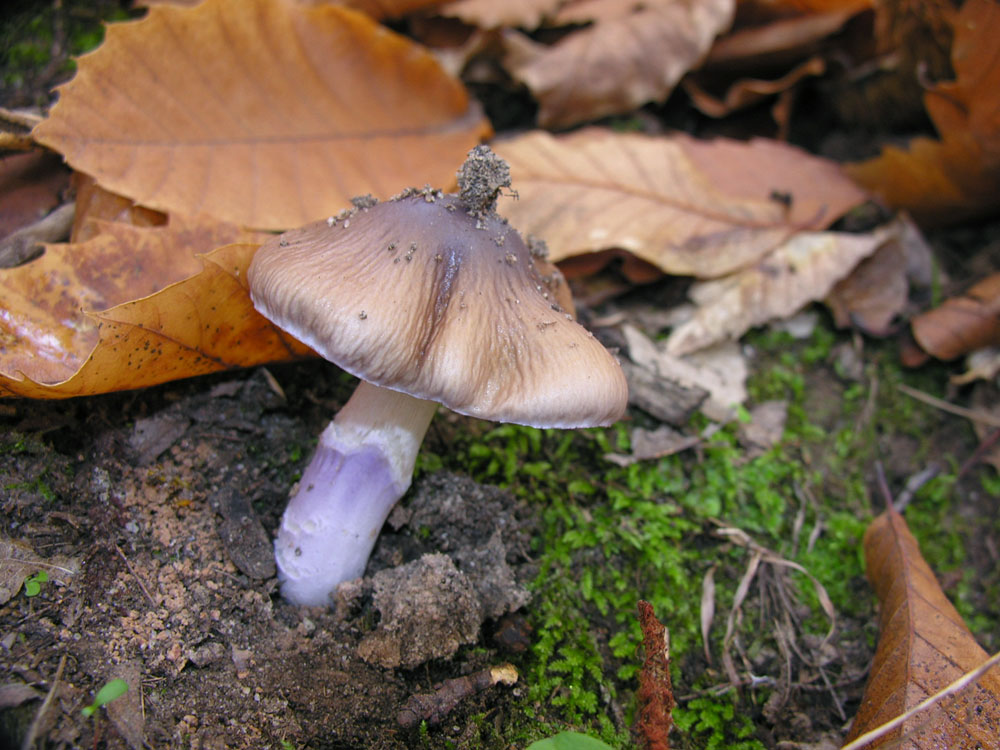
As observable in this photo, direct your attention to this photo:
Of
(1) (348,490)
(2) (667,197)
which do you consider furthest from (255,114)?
(2) (667,197)

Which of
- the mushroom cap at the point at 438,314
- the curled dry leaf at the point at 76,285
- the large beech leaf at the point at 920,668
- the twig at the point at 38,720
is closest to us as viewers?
the twig at the point at 38,720

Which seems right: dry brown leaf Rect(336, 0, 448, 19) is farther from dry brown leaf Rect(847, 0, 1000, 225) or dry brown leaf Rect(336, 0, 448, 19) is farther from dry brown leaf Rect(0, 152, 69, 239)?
dry brown leaf Rect(847, 0, 1000, 225)

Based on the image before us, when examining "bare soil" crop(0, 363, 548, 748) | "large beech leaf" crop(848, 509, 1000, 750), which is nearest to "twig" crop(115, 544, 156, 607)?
"bare soil" crop(0, 363, 548, 748)

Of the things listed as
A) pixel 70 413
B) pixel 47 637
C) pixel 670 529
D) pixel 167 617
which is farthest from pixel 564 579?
pixel 70 413

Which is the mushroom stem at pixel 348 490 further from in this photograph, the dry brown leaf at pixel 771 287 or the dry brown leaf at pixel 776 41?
the dry brown leaf at pixel 776 41

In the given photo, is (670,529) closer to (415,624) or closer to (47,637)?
(415,624)

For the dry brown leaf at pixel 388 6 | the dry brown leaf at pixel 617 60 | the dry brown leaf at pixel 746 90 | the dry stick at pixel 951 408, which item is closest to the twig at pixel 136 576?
the dry brown leaf at pixel 617 60
